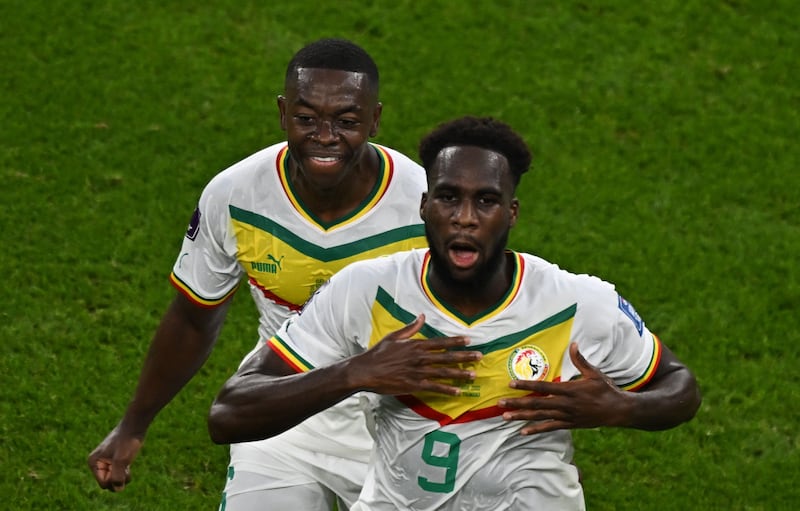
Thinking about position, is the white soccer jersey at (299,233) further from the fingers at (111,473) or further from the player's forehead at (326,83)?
the fingers at (111,473)

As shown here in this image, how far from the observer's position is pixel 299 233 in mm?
6855

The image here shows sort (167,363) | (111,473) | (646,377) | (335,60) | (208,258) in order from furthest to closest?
(167,363), (208,258), (111,473), (335,60), (646,377)

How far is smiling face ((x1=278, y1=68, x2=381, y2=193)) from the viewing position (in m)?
6.46

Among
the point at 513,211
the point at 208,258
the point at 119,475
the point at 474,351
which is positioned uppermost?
the point at 513,211

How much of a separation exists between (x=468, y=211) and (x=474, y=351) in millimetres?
484

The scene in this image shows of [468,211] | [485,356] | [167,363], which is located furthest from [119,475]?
[468,211]

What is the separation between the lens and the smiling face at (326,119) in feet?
21.2

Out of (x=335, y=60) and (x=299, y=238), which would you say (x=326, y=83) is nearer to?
(x=335, y=60)

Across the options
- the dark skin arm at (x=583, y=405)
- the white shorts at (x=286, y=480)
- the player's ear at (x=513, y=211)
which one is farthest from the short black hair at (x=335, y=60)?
the dark skin arm at (x=583, y=405)

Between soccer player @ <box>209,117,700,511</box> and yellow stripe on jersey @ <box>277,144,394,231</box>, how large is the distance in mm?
981

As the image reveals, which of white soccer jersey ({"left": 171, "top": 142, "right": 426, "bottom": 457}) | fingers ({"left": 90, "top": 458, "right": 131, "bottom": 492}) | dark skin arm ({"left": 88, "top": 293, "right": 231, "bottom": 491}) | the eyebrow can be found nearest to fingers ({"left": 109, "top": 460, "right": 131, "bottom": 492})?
fingers ({"left": 90, "top": 458, "right": 131, "bottom": 492})

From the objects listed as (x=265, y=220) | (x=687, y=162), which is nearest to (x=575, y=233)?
(x=687, y=162)

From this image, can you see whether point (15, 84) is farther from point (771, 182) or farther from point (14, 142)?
point (771, 182)

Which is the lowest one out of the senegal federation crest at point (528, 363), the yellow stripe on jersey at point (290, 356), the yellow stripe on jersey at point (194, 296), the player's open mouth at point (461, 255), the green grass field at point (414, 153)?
the green grass field at point (414, 153)
